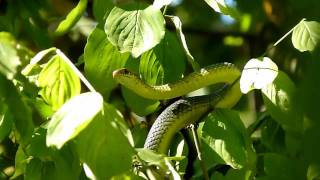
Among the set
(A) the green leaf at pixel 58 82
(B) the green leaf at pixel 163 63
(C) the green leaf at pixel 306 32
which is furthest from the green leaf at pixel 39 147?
(C) the green leaf at pixel 306 32

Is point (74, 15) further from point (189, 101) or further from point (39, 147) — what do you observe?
point (39, 147)

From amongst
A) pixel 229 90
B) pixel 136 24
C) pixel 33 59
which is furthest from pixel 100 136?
pixel 229 90

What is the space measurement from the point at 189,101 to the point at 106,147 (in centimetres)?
80

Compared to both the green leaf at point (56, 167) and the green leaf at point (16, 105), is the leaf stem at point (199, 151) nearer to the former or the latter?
the green leaf at point (56, 167)

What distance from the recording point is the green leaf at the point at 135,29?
1.42 meters

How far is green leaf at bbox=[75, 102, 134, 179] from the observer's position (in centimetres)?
111

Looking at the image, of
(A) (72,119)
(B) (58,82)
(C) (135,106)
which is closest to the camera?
(A) (72,119)

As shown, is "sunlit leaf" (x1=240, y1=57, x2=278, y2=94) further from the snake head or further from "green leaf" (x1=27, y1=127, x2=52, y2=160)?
"green leaf" (x1=27, y1=127, x2=52, y2=160)

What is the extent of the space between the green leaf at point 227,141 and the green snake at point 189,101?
0.20 meters

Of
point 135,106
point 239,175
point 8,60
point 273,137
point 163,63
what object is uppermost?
point 8,60

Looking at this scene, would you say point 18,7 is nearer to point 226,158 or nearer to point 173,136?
point 173,136

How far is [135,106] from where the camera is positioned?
5.94 feet

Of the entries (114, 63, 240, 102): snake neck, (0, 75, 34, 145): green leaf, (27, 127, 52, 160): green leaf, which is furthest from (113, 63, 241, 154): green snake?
(0, 75, 34, 145): green leaf

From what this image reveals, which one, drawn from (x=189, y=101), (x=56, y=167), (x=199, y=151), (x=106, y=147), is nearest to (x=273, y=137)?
(x=189, y=101)
